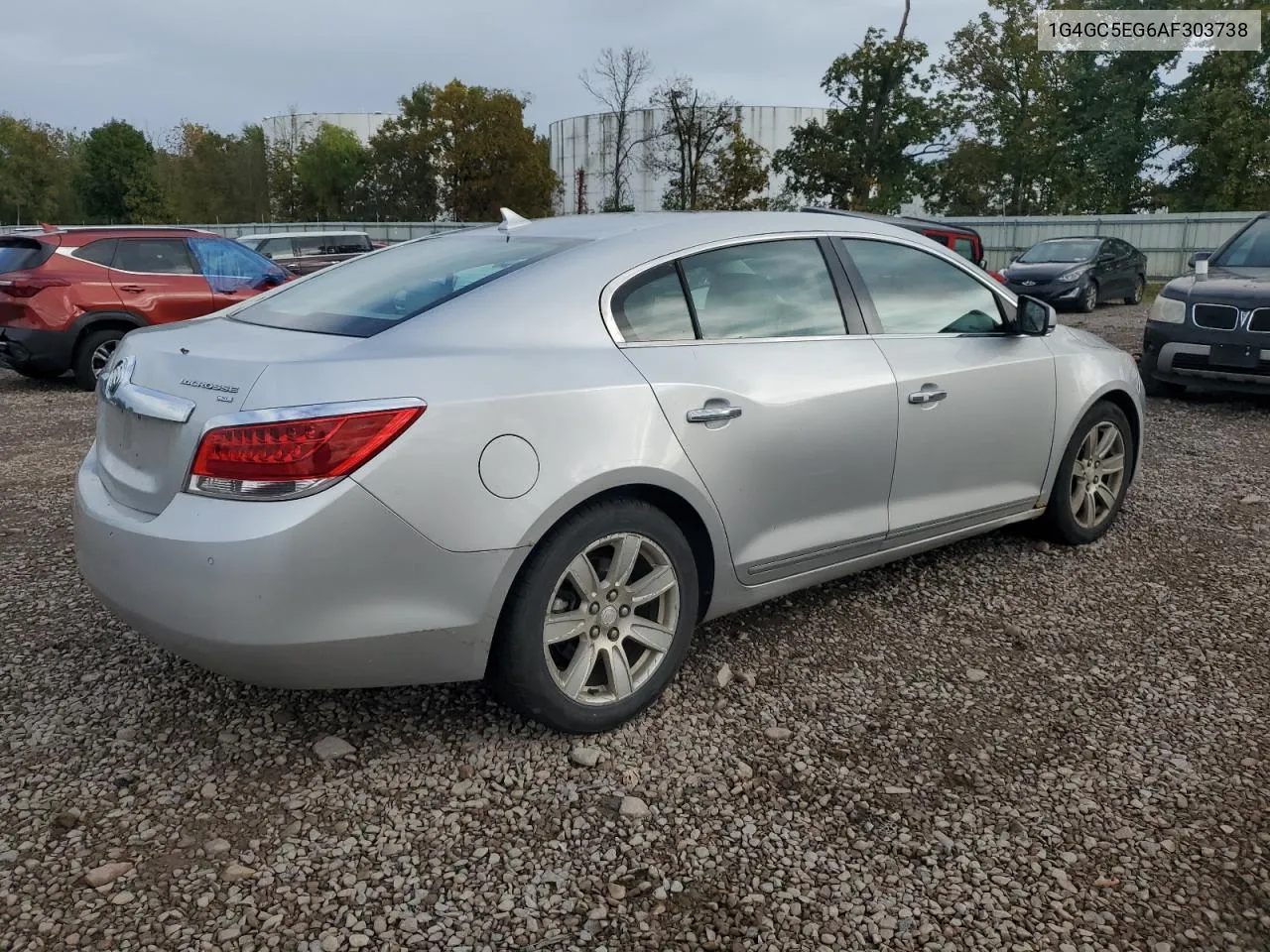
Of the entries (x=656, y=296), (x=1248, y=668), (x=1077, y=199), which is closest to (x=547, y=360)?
A: (x=656, y=296)

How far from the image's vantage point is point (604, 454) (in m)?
2.96

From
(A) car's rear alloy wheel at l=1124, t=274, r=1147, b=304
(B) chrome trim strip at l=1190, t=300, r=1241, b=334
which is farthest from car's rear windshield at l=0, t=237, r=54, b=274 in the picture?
(A) car's rear alloy wheel at l=1124, t=274, r=1147, b=304

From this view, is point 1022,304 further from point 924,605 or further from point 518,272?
point 518,272

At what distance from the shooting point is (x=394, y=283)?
3.45m

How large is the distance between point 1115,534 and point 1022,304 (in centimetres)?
151

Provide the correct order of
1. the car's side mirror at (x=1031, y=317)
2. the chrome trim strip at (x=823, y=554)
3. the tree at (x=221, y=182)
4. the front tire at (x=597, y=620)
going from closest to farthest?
the front tire at (x=597, y=620), the chrome trim strip at (x=823, y=554), the car's side mirror at (x=1031, y=317), the tree at (x=221, y=182)

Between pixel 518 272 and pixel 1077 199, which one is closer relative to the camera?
pixel 518 272

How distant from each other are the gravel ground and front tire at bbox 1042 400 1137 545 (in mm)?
602

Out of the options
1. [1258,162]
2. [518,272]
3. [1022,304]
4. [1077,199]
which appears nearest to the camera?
→ [518,272]

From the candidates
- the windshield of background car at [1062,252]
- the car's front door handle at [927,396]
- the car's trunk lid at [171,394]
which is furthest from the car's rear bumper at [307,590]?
the windshield of background car at [1062,252]

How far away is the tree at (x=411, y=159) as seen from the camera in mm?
53188

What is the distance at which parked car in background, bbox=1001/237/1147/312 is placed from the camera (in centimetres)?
1966

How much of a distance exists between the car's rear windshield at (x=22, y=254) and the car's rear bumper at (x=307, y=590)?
8.65 metres

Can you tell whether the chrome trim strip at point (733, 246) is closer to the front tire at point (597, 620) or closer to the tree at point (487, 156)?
the front tire at point (597, 620)
